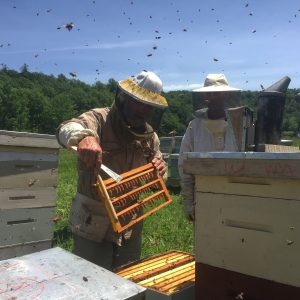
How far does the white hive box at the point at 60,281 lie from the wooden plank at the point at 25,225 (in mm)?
1624

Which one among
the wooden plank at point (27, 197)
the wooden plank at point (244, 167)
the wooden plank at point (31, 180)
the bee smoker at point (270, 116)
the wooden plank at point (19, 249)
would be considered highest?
the bee smoker at point (270, 116)

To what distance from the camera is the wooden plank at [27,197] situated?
2.92 metres

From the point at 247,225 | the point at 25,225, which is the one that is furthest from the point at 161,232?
the point at 247,225

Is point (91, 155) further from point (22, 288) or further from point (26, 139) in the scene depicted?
point (26, 139)

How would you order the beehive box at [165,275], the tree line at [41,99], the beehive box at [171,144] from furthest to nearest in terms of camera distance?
the tree line at [41,99] → the beehive box at [171,144] → the beehive box at [165,275]

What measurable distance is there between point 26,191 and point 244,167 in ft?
6.72

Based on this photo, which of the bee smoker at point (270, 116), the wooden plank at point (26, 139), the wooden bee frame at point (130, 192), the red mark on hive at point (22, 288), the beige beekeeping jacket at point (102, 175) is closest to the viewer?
the red mark on hive at point (22, 288)

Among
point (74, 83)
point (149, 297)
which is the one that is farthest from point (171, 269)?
point (74, 83)

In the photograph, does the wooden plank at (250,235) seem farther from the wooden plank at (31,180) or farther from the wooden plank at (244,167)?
the wooden plank at (31,180)

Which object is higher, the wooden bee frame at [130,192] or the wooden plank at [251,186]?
the wooden plank at [251,186]

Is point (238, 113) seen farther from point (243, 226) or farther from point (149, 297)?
→ point (149, 297)

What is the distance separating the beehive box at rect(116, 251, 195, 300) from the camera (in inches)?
63.4

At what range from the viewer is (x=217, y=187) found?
1.50 meters

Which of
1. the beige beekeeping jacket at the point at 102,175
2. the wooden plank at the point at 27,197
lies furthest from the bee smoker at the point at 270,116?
the wooden plank at the point at 27,197
